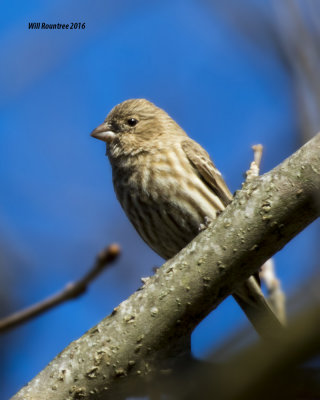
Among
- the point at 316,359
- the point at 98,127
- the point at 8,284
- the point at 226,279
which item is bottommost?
the point at 316,359

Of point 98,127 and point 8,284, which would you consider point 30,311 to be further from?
point 98,127

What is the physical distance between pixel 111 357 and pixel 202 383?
252 centimetres

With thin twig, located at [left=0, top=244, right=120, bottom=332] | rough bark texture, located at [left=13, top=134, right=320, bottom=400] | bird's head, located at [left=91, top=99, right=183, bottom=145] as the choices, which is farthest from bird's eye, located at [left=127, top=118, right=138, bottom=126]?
thin twig, located at [left=0, top=244, right=120, bottom=332]

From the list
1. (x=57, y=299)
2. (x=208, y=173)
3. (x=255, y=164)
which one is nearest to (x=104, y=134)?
(x=208, y=173)

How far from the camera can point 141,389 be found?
2375 mm

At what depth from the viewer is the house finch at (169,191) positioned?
18.6 feet

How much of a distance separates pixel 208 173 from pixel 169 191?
0.54 meters

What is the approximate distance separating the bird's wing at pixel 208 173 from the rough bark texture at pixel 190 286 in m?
2.41

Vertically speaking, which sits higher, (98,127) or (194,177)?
(98,127)

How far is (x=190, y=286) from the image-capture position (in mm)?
3480

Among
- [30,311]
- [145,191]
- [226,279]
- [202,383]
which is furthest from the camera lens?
[145,191]

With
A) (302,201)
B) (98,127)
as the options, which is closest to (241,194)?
(302,201)

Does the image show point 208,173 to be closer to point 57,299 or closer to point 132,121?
point 132,121

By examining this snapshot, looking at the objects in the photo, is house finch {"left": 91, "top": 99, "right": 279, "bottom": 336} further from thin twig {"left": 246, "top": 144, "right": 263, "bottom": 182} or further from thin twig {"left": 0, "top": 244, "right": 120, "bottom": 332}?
thin twig {"left": 0, "top": 244, "right": 120, "bottom": 332}
